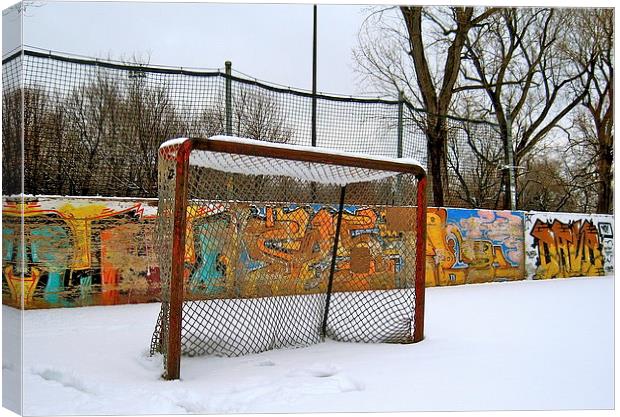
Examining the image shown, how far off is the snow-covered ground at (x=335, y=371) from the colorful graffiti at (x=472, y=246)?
8.31ft

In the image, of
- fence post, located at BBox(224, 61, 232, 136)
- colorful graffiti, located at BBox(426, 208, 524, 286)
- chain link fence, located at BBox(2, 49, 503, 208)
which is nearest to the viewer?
chain link fence, located at BBox(2, 49, 503, 208)

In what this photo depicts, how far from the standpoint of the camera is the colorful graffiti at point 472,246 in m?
7.25

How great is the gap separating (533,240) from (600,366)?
5249 millimetres

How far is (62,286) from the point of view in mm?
4977

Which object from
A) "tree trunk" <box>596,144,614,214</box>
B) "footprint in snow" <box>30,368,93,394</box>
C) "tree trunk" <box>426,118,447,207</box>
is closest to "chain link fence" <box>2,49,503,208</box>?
"tree trunk" <box>426,118,447,207</box>

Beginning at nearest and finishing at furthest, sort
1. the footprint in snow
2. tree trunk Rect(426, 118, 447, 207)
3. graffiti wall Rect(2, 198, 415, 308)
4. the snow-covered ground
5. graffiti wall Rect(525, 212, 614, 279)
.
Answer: the snow-covered ground, the footprint in snow, graffiti wall Rect(2, 198, 415, 308), tree trunk Rect(426, 118, 447, 207), graffiti wall Rect(525, 212, 614, 279)

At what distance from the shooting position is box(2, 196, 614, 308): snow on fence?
4.78m

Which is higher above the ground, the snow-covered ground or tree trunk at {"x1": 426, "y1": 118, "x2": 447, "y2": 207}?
tree trunk at {"x1": 426, "y1": 118, "x2": 447, "y2": 207}

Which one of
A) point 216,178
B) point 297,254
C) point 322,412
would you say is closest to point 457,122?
point 297,254

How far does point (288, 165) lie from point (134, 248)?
217 cm

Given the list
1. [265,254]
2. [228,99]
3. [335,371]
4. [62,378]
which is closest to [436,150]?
[228,99]

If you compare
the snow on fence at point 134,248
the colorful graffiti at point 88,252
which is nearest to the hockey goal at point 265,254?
the snow on fence at point 134,248

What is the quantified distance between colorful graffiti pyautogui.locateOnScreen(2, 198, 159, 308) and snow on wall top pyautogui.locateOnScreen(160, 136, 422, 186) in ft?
6.28

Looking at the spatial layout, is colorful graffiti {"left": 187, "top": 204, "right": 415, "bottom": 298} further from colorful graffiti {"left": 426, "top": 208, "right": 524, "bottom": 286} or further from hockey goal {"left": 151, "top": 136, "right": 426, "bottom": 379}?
colorful graffiti {"left": 426, "top": 208, "right": 524, "bottom": 286}
